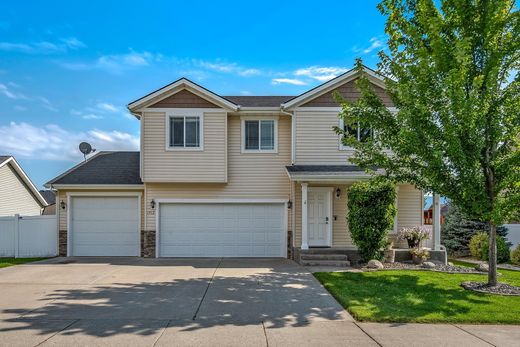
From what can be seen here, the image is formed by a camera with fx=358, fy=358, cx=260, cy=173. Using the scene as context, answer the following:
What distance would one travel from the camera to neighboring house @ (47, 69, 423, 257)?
43.9 feet

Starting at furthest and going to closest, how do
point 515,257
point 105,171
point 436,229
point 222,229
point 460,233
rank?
point 460,233 → point 105,171 → point 222,229 → point 515,257 → point 436,229

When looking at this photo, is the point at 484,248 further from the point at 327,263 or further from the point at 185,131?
the point at 185,131

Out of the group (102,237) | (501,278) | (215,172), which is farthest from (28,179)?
(501,278)

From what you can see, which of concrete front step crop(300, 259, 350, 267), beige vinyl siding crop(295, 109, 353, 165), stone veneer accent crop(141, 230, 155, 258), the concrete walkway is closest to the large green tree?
the concrete walkway

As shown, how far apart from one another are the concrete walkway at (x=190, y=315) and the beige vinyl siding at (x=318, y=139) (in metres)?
4.86

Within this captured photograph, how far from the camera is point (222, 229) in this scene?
45.3 feet

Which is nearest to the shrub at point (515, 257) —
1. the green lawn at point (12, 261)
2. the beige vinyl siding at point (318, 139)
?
the beige vinyl siding at point (318, 139)

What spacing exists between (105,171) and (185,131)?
13.2 feet

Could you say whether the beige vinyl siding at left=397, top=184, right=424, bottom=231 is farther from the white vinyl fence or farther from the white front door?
the white vinyl fence

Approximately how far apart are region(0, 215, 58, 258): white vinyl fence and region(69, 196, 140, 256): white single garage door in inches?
36.7

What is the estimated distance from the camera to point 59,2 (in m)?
11.3

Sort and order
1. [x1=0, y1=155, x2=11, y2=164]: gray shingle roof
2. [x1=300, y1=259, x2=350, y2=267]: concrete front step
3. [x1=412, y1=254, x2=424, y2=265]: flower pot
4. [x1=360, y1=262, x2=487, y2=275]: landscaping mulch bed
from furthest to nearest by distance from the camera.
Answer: [x1=0, y1=155, x2=11, y2=164]: gray shingle roof
[x1=412, y1=254, x2=424, y2=265]: flower pot
[x1=300, y1=259, x2=350, y2=267]: concrete front step
[x1=360, y1=262, x2=487, y2=275]: landscaping mulch bed

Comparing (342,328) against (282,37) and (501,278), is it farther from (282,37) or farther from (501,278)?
Result: (282,37)

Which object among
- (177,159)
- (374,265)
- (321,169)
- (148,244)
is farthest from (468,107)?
(148,244)
